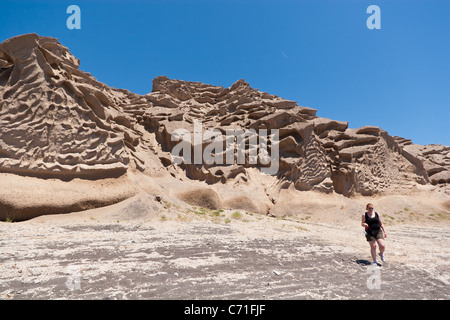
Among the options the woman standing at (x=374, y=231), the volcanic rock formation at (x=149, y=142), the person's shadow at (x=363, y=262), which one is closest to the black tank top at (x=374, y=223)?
the woman standing at (x=374, y=231)

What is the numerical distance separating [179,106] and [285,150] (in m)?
13.5

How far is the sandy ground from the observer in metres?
3.94

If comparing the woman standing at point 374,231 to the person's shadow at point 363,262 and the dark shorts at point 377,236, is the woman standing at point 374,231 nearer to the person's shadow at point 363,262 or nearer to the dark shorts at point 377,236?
the dark shorts at point 377,236

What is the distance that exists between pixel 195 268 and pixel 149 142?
762 inches

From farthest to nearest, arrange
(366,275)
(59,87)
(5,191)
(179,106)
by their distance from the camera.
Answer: (179,106)
(59,87)
(5,191)
(366,275)

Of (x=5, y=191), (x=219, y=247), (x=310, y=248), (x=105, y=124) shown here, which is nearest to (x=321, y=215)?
(x=310, y=248)

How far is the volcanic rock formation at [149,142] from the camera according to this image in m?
11.6

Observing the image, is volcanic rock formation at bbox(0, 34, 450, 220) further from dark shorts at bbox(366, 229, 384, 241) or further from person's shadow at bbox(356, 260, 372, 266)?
dark shorts at bbox(366, 229, 384, 241)

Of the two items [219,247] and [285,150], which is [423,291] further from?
[285,150]

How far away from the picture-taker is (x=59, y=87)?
13.0 meters

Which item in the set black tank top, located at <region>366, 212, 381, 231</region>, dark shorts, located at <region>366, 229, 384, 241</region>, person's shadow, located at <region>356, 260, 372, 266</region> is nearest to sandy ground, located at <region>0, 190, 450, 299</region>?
person's shadow, located at <region>356, 260, 372, 266</region>

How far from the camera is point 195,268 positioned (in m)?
5.07

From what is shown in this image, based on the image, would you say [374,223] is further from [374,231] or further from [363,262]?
[363,262]

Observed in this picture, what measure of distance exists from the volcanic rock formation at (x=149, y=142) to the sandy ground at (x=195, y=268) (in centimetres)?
370
